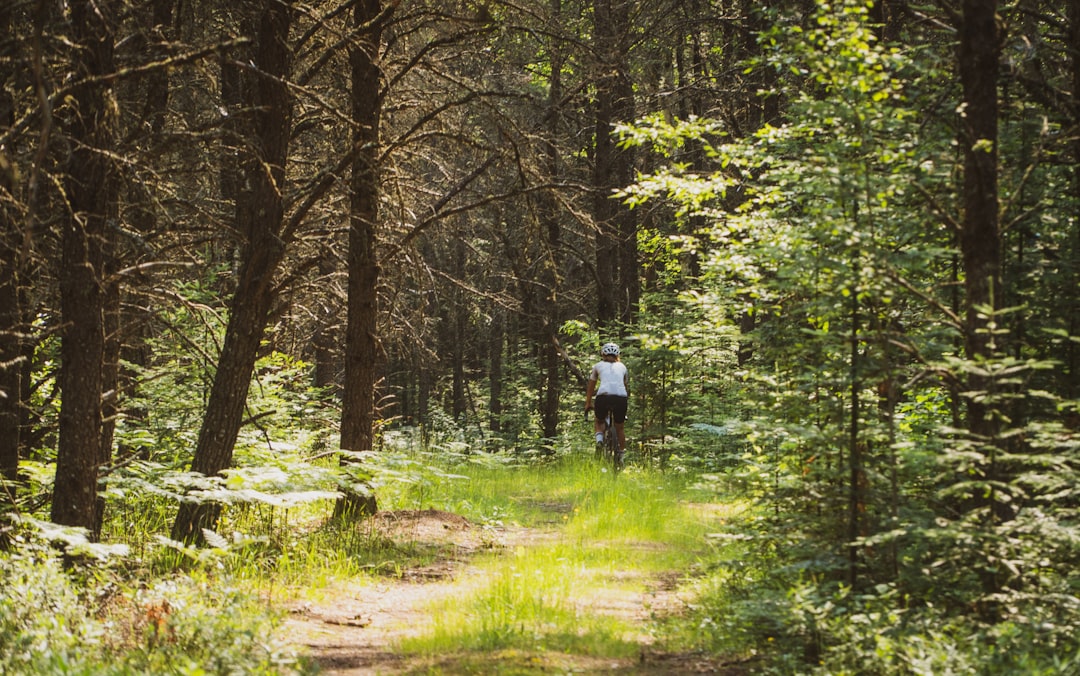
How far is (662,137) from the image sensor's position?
27.1 ft

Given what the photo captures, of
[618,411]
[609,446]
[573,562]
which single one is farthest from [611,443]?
[573,562]

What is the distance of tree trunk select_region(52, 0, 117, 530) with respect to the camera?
21.5ft

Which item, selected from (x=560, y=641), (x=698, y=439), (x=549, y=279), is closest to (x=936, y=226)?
(x=560, y=641)

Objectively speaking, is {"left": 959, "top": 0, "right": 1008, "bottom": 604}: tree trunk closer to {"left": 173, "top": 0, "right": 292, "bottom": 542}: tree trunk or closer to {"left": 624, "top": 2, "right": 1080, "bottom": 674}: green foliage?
{"left": 624, "top": 2, "right": 1080, "bottom": 674}: green foliage

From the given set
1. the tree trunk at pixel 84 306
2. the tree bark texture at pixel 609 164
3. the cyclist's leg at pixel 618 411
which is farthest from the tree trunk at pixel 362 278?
the tree bark texture at pixel 609 164

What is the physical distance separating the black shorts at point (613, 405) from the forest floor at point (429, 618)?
15.7 ft

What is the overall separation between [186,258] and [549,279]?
16.0 metres

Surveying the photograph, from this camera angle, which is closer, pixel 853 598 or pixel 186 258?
pixel 853 598

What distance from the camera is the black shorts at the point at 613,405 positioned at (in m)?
14.4

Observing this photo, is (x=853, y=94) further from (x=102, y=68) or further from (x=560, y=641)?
(x=102, y=68)

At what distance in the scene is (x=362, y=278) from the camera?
32.0 feet

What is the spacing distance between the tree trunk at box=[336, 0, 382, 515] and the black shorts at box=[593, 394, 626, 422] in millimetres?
5317

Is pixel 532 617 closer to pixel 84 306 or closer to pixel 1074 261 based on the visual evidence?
pixel 84 306

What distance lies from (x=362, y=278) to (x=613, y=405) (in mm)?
5894
